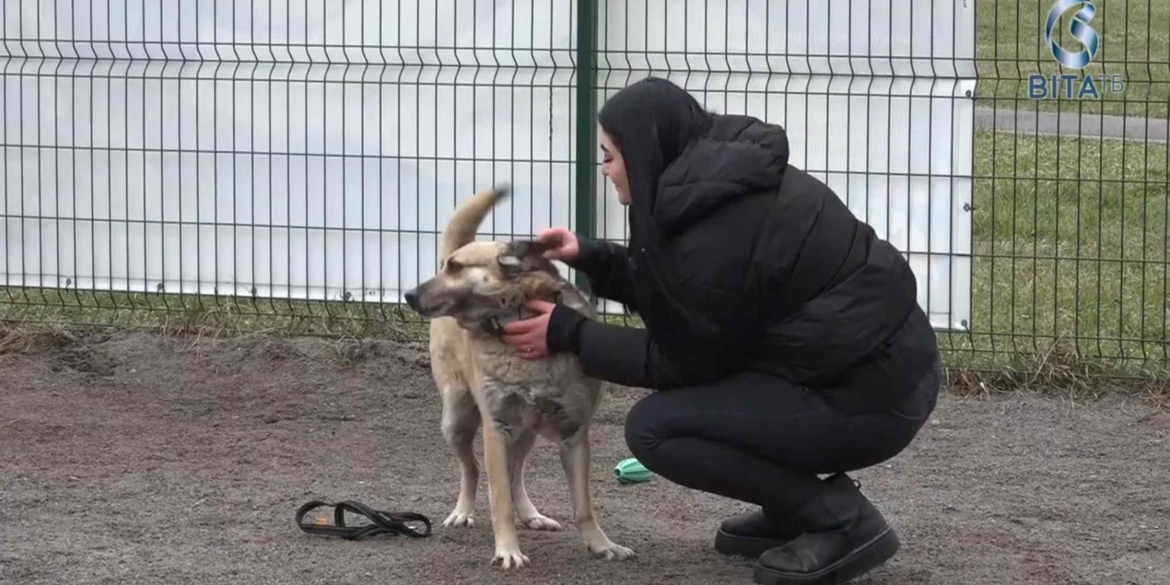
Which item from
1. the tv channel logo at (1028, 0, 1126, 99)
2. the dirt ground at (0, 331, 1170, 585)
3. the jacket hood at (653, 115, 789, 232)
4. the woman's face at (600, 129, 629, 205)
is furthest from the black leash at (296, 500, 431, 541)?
the tv channel logo at (1028, 0, 1126, 99)

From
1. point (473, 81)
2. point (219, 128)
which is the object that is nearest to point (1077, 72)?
point (473, 81)

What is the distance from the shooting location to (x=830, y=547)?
Result: 4.64m

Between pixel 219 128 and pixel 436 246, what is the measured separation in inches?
49.0

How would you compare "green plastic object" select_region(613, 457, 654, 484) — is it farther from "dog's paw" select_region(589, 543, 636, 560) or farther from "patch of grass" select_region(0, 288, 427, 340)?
"patch of grass" select_region(0, 288, 427, 340)

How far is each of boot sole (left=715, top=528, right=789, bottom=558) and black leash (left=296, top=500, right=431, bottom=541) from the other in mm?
935

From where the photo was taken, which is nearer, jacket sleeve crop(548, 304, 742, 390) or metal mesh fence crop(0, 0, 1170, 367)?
jacket sleeve crop(548, 304, 742, 390)

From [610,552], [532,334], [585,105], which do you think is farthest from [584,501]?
[585,105]

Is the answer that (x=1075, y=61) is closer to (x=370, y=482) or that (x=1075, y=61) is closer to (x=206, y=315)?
(x=370, y=482)

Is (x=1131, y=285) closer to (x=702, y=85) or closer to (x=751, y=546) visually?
(x=702, y=85)

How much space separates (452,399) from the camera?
211 inches

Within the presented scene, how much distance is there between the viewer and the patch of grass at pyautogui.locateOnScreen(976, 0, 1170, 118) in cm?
734

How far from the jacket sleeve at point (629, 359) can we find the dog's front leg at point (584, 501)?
1.16 feet

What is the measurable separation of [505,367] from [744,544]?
895 mm

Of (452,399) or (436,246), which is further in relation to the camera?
(436,246)
